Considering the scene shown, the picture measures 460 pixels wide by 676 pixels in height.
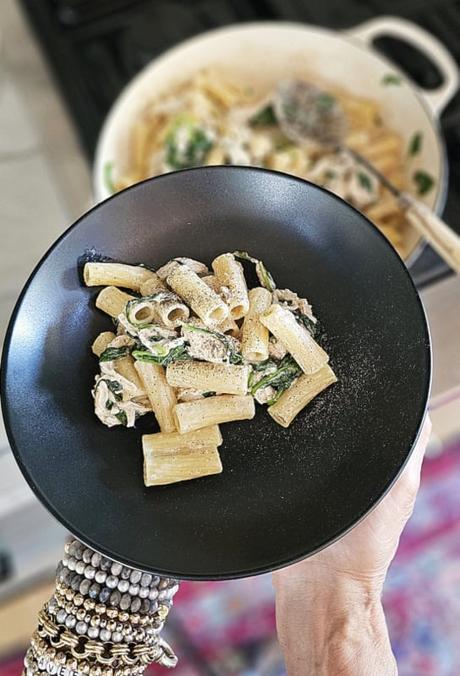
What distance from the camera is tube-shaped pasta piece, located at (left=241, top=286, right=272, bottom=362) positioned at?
653 mm

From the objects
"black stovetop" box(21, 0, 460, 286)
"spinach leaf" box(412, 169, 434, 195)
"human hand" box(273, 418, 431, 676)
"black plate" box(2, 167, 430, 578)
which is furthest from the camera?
"black stovetop" box(21, 0, 460, 286)

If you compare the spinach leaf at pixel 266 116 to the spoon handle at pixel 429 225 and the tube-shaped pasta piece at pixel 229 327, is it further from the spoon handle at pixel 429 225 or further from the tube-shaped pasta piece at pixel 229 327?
the tube-shaped pasta piece at pixel 229 327

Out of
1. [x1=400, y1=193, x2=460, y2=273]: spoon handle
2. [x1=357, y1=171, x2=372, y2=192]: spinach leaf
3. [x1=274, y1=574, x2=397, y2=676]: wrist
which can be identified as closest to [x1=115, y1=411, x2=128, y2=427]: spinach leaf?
[x1=274, y1=574, x2=397, y2=676]: wrist

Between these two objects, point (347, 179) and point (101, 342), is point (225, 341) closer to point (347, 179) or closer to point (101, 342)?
point (101, 342)

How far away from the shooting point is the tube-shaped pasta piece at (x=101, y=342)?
2.19ft

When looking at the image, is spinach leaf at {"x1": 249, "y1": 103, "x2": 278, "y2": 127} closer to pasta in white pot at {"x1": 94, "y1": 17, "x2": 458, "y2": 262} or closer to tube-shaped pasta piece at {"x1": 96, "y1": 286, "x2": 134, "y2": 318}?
pasta in white pot at {"x1": 94, "y1": 17, "x2": 458, "y2": 262}

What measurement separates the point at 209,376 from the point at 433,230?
14.1 inches

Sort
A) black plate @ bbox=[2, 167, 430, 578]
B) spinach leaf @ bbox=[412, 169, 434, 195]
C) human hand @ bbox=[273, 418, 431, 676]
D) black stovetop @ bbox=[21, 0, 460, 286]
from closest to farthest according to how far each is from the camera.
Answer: black plate @ bbox=[2, 167, 430, 578], human hand @ bbox=[273, 418, 431, 676], spinach leaf @ bbox=[412, 169, 434, 195], black stovetop @ bbox=[21, 0, 460, 286]

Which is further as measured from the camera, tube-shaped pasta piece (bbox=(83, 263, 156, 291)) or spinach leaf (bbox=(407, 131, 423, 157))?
spinach leaf (bbox=(407, 131, 423, 157))

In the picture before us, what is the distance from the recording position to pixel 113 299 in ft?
2.17

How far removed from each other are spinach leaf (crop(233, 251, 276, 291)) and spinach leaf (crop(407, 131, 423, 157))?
0.43m

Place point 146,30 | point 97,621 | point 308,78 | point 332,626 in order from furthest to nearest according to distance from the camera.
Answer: point 146,30 → point 308,78 → point 332,626 → point 97,621

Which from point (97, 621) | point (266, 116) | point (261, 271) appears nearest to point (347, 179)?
point (266, 116)

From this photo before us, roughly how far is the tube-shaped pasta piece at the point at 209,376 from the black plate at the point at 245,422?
0.05 metres
